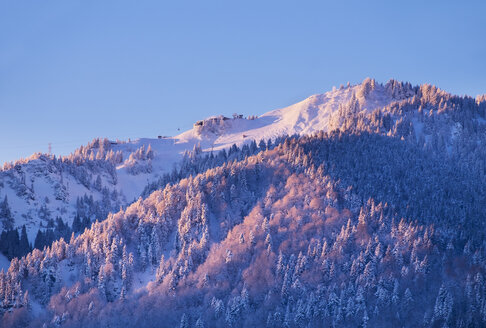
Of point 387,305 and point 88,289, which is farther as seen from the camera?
point 88,289

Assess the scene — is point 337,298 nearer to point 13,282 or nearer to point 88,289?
point 88,289

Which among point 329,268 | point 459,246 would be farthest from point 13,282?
point 459,246

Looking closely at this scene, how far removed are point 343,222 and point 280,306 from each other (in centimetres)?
3637

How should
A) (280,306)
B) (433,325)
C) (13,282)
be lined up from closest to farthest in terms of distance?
(433,325)
(280,306)
(13,282)

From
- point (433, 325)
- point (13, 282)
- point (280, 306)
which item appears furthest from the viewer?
point (13, 282)

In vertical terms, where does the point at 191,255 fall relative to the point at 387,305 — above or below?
above

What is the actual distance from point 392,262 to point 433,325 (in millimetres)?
23385

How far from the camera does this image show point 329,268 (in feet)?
599

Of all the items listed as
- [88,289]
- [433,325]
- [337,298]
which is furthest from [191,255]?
[433,325]

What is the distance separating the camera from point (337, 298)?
173375 mm

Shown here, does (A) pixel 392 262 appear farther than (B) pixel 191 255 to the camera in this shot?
No

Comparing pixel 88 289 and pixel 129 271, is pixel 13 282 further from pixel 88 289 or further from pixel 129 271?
pixel 129 271

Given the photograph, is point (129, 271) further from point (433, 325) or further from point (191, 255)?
point (433, 325)

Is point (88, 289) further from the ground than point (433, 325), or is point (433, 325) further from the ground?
point (88, 289)
